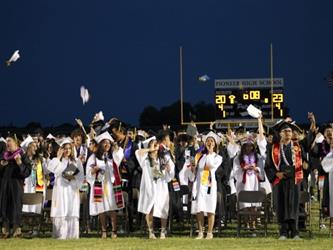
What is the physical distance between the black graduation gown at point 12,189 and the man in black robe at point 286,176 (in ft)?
17.5

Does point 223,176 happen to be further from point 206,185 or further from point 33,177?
point 33,177

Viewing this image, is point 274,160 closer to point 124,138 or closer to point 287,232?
point 287,232

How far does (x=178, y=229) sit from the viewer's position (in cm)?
1811

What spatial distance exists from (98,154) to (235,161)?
3132mm

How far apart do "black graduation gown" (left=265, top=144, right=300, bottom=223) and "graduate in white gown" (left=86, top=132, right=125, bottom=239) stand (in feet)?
10.8

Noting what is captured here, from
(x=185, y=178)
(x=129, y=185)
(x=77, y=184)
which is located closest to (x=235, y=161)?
(x=185, y=178)

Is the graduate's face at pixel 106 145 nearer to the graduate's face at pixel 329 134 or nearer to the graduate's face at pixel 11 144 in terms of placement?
the graduate's face at pixel 11 144

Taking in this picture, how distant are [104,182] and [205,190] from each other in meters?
2.24

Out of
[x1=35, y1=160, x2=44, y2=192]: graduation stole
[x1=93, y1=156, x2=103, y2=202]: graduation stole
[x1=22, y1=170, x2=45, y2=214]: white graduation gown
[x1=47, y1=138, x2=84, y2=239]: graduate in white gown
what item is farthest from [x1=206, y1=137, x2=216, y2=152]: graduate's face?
[x1=35, y1=160, x2=44, y2=192]: graduation stole

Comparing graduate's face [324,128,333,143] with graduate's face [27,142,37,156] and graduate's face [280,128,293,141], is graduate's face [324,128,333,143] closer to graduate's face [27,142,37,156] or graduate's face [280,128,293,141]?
graduate's face [280,128,293,141]

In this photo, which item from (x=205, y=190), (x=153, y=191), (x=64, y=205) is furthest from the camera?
(x=64, y=205)

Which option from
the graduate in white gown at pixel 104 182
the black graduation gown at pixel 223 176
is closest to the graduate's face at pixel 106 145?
the graduate in white gown at pixel 104 182

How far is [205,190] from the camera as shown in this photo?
1598 centimetres

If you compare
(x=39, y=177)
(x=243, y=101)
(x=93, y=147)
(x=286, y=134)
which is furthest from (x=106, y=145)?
(x=243, y=101)
